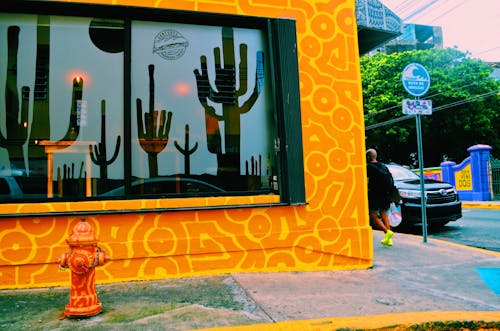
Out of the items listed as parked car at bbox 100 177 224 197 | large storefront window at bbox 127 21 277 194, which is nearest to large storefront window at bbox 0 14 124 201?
parked car at bbox 100 177 224 197

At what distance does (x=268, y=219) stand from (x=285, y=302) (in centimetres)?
123

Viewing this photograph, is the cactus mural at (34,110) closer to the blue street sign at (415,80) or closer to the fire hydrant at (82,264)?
the fire hydrant at (82,264)

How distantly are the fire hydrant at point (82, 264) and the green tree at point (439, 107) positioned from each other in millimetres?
28894

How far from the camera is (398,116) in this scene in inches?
1182

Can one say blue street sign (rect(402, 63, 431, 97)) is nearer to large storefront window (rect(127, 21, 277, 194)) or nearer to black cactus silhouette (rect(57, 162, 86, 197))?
large storefront window (rect(127, 21, 277, 194))

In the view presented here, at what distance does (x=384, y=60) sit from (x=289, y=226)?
30.3m

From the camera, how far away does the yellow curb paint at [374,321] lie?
288 centimetres

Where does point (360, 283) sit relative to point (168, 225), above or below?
below

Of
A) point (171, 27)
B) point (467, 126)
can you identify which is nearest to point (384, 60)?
point (467, 126)

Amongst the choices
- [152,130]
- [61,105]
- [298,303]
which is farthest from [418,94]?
[61,105]

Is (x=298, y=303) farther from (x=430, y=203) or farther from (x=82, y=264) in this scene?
(x=430, y=203)

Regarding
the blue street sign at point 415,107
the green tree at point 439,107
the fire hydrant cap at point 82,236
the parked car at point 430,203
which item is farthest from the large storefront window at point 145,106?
the green tree at point 439,107

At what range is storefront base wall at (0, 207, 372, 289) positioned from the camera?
3.96 metres

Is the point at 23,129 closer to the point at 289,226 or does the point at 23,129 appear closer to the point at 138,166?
the point at 138,166
